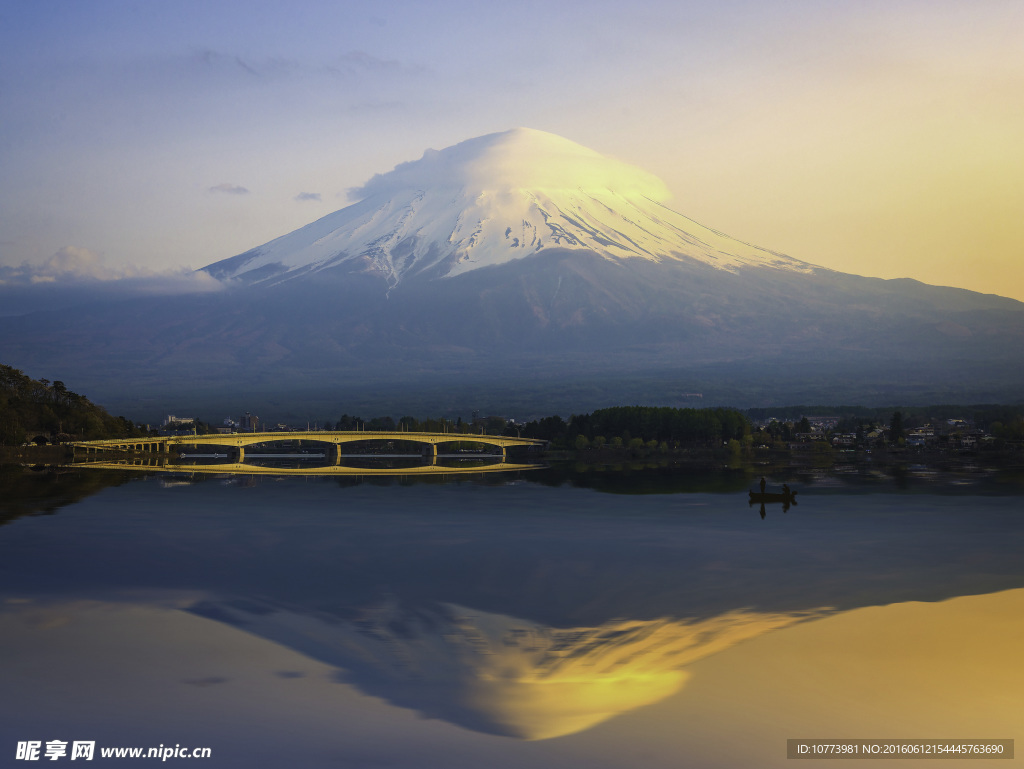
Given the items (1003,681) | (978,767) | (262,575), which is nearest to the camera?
(978,767)

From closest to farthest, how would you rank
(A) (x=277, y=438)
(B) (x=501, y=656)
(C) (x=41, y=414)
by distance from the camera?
1. (B) (x=501, y=656)
2. (A) (x=277, y=438)
3. (C) (x=41, y=414)

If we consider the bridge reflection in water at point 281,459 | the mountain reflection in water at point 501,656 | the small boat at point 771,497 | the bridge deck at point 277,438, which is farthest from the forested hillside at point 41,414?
the mountain reflection in water at point 501,656

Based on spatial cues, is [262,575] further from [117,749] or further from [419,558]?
[117,749]

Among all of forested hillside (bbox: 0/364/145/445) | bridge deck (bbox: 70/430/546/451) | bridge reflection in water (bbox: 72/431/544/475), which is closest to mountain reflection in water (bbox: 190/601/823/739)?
bridge reflection in water (bbox: 72/431/544/475)

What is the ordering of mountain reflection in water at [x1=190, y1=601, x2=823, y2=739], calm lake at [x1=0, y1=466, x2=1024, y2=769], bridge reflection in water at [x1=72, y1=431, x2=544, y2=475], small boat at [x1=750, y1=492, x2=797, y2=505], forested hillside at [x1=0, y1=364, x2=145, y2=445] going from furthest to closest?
forested hillside at [x1=0, y1=364, x2=145, y2=445] → bridge reflection in water at [x1=72, y1=431, x2=544, y2=475] → small boat at [x1=750, y1=492, x2=797, y2=505] → mountain reflection in water at [x1=190, y1=601, x2=823, y2=739] → calm lake at [x1=0, y1=466, x2=1024, y2=769]

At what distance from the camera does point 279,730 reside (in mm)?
17344

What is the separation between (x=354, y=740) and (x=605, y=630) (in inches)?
394

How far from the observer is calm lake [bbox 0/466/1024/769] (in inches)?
685

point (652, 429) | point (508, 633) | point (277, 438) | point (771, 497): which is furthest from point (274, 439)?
point (508, 633)

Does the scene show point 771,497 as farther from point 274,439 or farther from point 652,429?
point 652,429

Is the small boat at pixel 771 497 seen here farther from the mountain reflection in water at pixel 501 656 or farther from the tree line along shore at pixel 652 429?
the tree line along shore at pixel 652 429

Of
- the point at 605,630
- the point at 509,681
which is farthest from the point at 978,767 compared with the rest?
the point at 605,630

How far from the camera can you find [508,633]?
25.3 meters

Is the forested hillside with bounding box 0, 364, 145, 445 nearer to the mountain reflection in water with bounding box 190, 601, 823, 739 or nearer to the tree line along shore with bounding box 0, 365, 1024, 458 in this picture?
the tree line along shore with bounding box 0, 365, 1024, 458
